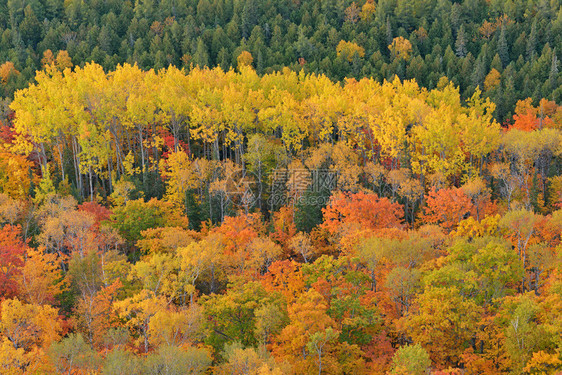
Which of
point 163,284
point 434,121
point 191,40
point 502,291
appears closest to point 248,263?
point 163,284

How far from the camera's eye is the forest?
44.7m

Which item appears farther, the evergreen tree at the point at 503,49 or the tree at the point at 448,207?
the evergreen tree at the point at 503,49

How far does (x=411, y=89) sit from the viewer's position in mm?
97625

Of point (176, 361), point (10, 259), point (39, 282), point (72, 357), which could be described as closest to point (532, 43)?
point (10, 259)

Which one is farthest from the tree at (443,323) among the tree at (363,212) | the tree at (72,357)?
the tree at (72,357)

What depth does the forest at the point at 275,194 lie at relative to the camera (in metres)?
44.7

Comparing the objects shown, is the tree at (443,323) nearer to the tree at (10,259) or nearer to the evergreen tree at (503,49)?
the tree at (10,259)

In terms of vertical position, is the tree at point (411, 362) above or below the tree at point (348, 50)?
below

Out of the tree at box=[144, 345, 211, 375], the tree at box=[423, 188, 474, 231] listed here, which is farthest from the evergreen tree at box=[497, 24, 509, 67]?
the tree at box=[144, 345, 211, 375]

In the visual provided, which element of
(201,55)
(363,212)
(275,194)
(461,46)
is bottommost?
(275,194)

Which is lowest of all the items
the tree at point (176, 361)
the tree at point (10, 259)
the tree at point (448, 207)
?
the tree at point (448, 207)

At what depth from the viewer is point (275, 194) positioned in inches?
3031

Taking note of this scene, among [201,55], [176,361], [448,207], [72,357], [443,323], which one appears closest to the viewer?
[176,361]

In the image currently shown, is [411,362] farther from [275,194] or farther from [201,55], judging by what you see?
[201,55]
